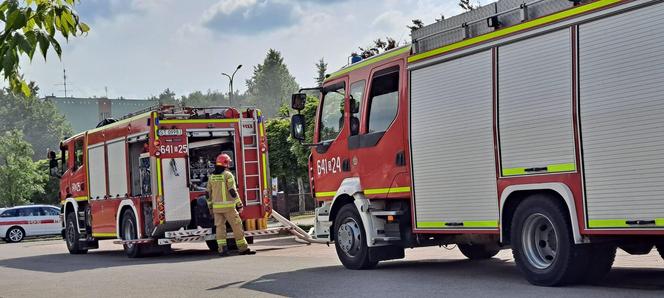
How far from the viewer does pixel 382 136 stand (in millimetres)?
12102

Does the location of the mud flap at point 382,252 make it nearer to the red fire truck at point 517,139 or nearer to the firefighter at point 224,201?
the red fire truck at point 517,139

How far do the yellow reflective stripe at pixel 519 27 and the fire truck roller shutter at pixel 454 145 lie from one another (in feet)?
0.52

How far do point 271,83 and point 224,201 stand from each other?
140 meters

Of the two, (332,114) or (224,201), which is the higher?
(332,114)

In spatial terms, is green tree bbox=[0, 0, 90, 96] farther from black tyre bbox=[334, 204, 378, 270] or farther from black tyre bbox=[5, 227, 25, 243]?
black tyre bbox=[5, 227, 25, 243]

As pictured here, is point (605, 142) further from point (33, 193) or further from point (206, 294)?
point (33, 193)

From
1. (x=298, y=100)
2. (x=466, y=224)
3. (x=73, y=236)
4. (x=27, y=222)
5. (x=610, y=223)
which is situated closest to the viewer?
(x=610, y=223)

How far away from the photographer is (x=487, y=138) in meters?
10.1

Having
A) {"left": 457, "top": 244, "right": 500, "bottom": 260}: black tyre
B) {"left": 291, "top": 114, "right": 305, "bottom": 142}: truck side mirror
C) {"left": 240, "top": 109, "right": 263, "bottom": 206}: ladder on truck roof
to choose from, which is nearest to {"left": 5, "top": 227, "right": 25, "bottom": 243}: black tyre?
{"left": 240, "top": 109, "right": 263, "bottom": 206}: ladder on truck roof

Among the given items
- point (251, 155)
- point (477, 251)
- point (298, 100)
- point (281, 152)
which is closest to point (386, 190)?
point (298, 100)

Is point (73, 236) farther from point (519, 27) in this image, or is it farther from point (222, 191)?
point (519, 27)

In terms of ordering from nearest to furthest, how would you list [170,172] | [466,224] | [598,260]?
[598,260]
[466,224]
[170,172]

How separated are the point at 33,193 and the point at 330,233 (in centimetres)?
4594

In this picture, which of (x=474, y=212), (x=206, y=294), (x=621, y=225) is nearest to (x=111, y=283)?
(x=206, y=294)
